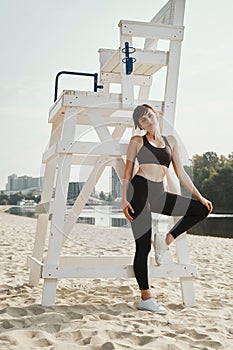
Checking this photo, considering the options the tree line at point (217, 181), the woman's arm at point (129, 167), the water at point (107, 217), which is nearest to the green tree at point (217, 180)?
the tree line at point (217, 181)

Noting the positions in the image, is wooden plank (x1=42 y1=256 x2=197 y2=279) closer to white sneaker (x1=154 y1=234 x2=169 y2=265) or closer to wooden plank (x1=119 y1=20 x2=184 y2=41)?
white sneaker (x1=154 y1=234 x2=169 y2=265)

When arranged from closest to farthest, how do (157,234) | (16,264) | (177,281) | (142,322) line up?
(142,322)
(157,234)
(177,281)
(16,264)

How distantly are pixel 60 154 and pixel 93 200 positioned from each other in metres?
0.65

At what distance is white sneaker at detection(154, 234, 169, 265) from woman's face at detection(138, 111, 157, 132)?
72 cm

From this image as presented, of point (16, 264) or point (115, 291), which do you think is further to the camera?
point (16, 264)

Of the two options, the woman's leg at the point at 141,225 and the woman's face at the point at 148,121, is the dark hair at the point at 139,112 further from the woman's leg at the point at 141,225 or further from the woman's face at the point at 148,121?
the woman's leg at the point at 141,225

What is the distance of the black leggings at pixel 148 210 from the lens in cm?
338

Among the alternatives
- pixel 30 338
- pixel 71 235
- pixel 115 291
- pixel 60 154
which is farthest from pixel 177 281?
pixel 30 338

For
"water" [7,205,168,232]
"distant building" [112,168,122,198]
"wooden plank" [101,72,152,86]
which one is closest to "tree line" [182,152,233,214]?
"wooden plank" [101,72,152,86]

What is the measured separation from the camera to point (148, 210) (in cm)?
339

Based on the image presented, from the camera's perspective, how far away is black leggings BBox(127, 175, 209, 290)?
133 inches

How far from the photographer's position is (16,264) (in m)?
5.40

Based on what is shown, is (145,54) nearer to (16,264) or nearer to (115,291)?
(115,291)

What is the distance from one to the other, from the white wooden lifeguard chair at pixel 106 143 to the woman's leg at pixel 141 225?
14cm
